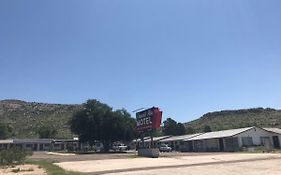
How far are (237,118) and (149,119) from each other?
325 ft

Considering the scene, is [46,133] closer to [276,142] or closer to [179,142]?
[179,142]

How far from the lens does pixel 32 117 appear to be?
15412 centimetres

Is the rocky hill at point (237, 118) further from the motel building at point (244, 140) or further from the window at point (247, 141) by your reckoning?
the window at point (247, 141)

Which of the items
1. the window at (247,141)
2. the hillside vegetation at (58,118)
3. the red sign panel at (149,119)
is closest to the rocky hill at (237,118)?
the hillside vegetation at (58,118)

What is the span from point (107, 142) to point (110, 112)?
6.32 meters

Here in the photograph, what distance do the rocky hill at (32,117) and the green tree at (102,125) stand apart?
167 feet

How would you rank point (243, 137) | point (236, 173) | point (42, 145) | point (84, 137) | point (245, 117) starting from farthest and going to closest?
point (245, 117), point (42, 145), point (84, 137), point (243, 137), point (236, 173)

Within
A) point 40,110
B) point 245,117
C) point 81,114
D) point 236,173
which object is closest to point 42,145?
point 81,114

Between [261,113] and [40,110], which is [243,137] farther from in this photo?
[40,110]

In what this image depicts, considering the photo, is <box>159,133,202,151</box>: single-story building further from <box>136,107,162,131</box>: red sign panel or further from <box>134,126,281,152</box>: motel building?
<box>136,107,162,131</box>: red sign panel

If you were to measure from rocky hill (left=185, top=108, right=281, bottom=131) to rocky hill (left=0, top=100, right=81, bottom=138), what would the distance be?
49189mm

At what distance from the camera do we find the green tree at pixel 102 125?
82.0 meters

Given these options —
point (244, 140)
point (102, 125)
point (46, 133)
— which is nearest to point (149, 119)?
point (244, 140)

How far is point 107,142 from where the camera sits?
84188 mm
